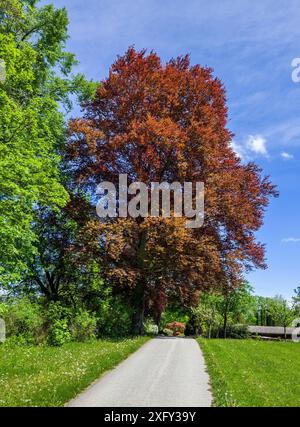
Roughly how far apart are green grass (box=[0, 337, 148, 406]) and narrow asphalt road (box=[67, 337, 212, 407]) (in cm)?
41

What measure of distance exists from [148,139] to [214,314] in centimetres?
3608

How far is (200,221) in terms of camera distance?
29.7 m

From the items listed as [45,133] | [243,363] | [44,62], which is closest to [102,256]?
[45,133]

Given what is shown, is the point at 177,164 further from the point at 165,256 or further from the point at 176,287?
the point at 176,287

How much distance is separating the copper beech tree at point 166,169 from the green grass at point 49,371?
8.73 meters

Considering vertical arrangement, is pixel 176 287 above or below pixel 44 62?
below

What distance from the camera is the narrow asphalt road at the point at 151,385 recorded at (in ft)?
34.4

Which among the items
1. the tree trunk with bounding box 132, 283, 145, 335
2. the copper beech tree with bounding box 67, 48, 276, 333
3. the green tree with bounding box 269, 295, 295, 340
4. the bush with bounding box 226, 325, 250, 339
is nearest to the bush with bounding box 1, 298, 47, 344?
the copper beech tree with bounding box 67, 48, 276, 333

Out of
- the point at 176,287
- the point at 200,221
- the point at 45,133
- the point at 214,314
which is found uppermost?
the point at 45,133

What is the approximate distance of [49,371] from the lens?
13961 mm

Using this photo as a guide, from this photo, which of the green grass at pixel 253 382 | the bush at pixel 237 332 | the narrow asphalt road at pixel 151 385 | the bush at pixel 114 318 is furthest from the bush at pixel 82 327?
the bush at pixel 237 332

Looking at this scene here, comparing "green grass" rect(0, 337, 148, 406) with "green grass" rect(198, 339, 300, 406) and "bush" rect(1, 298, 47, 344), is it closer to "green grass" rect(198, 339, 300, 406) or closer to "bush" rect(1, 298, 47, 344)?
"bush" rect(1, 298, 47, 344)

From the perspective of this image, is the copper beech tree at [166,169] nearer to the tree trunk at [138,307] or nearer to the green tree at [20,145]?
the tree trunk at [138,307]

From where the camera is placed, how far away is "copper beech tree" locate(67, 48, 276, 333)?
28469 mm
